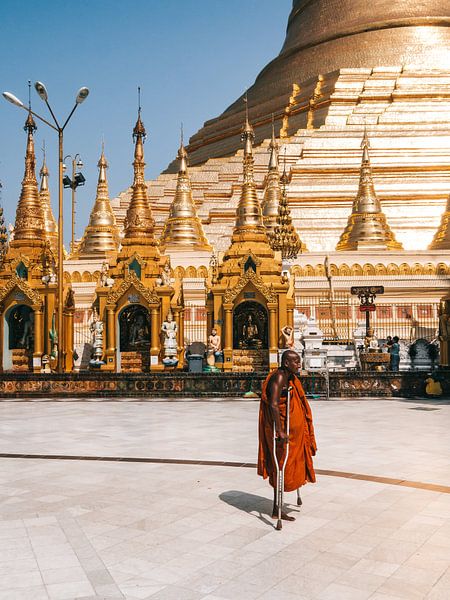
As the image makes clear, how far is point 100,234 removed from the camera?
121 ft

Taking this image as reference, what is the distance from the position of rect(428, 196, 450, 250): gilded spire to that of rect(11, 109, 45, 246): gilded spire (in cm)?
1761

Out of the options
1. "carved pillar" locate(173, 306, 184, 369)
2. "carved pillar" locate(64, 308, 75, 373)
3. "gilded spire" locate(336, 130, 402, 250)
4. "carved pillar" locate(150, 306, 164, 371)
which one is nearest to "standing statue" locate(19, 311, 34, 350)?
"carved pillar" locate(64, 308, 75, 373)

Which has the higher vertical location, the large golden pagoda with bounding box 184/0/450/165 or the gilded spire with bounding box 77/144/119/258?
the large golden pagoda with bounding box 184/0/450/165

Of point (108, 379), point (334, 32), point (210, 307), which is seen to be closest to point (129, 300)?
point (210, 307)

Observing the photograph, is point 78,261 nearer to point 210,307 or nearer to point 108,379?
point 210,307

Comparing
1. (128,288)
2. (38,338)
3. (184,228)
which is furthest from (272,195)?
(38,338)

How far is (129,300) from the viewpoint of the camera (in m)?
22.6

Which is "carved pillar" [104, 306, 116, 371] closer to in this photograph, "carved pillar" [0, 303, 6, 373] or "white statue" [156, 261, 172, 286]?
"white statue" [156, 261, 172, 286]

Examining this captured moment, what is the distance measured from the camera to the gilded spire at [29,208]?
25.4 meters

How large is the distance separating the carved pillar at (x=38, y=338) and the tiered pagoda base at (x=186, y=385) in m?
3.26

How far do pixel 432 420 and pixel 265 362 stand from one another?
9293 millimetres

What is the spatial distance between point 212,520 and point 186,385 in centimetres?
1229

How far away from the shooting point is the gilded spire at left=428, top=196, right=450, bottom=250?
107 ft

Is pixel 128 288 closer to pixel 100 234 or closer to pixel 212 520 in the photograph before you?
pixel 100 234
